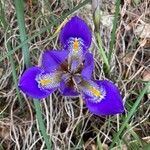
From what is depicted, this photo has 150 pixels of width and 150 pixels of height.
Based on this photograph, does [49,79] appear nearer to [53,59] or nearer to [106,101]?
[53,59]

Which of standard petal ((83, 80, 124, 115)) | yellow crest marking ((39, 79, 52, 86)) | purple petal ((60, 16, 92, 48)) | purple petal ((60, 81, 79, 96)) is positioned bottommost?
standard petal ((83, 80, 124, 115))

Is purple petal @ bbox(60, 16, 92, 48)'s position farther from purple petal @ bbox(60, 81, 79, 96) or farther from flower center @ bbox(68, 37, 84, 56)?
purple petal @ bbox(60, 81, 79, 96)

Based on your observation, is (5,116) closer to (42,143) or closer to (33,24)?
(42,143)

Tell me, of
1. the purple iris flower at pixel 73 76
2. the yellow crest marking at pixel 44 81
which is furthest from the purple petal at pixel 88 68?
the yellow crest marking at pixel 44 81

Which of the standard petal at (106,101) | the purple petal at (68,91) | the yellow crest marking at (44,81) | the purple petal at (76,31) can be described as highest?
the purple petal at (76,31)

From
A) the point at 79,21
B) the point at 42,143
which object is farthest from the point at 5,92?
the point at 79,21

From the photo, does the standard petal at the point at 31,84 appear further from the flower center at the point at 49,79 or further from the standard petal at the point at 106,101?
the standard petal at the point at 106,101

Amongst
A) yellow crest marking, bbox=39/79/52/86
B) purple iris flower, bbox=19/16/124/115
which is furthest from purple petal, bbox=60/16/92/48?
yellow crest marking, bbox=39/79/52/86

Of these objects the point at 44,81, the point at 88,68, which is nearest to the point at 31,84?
the point at 44,81
